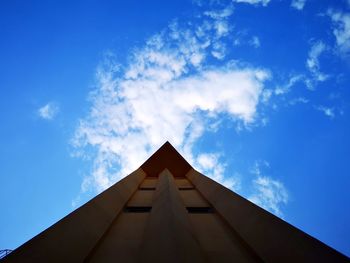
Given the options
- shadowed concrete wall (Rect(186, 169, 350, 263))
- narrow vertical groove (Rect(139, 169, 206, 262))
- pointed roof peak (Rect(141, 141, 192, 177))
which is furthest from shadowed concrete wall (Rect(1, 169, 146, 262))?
pointed roof peak (Rect(141, 141, 192, 177))

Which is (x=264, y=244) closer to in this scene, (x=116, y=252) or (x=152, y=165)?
(x=116, y=252)

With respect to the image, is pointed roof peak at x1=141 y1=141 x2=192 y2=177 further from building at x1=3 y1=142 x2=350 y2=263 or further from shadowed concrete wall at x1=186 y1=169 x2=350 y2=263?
shadowed concrete wall at x1=186 y1=169 x2=350 y2=263

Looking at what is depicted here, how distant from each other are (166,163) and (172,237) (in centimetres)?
1701

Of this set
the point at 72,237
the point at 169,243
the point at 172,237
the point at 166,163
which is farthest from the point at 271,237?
the point at 166,163

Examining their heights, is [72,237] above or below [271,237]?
below

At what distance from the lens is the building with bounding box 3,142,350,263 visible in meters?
5.21

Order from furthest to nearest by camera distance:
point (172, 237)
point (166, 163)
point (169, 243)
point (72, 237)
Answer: point (166, 163), point (72, 237), point (172, 237), point (169, 243)

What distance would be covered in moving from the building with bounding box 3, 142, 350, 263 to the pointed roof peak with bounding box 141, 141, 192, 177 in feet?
36.7

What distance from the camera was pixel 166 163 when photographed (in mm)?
22609

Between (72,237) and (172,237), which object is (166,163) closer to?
(72,237)

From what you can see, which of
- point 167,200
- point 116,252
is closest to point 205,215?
point 167,200

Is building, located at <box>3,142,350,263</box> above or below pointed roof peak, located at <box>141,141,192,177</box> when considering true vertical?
below

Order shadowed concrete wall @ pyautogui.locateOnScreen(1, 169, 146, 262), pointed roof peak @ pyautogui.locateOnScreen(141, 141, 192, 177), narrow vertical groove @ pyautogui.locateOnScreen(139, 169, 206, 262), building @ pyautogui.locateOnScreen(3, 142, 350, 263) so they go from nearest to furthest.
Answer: narrow vertical groove @ pyautogui.locateOnScreen(139, 169, 206, 262) → shadowed concrete wall @ pyautogui.locateOnScreen(1, 169, 146, 262) → building @ pyautogui.locateOnScreen(3, 142, 350, 263) → pointed roof peak @ pyautogui.locateOnScreen(141, 141, 192, 177)

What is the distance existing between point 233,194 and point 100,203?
18.3 feet
